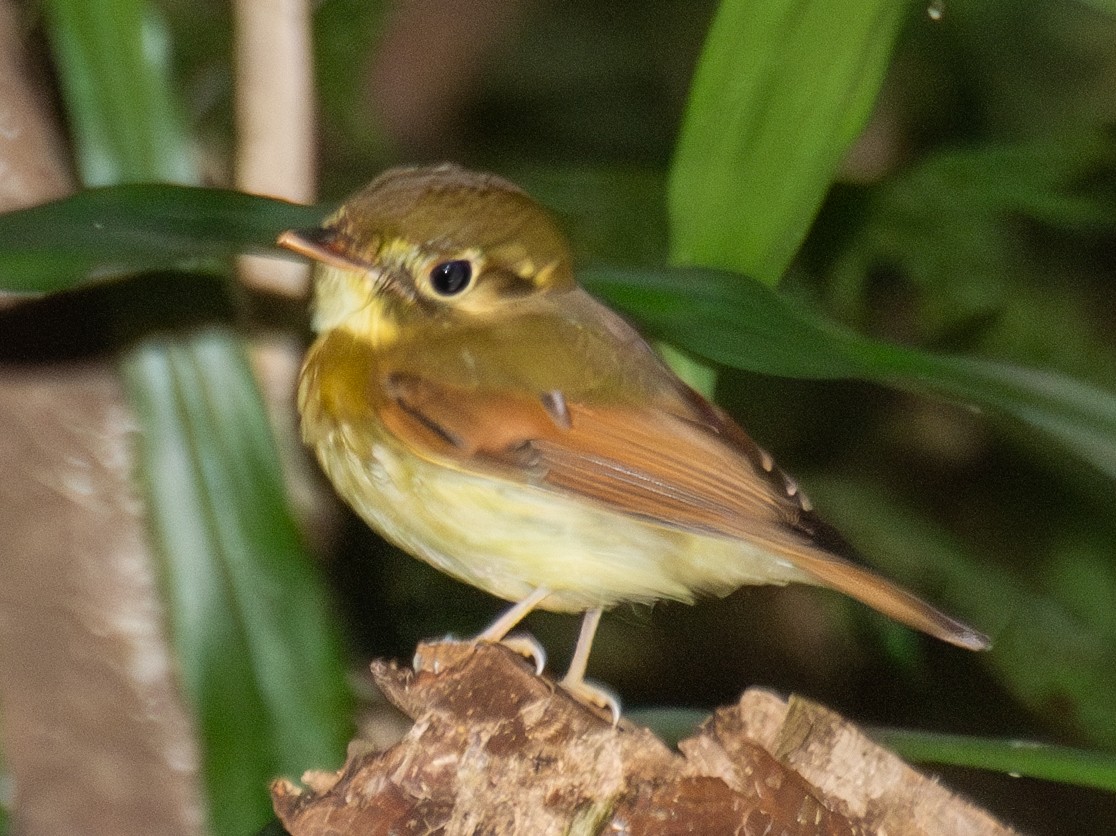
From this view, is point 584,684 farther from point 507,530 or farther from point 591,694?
point 507,530

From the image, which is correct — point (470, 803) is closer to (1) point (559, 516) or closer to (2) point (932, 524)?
(1) point (559, 516)

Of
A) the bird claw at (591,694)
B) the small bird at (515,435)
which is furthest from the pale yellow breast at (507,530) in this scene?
the bird claw at (591,694)

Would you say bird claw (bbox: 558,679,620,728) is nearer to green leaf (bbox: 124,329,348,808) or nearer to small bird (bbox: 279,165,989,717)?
Result: small bird (bbox: 279,165,989,717)

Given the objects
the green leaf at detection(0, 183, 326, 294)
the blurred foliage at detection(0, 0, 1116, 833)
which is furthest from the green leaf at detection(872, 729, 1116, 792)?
the green leaf at detection(0, 183, 326, 294)

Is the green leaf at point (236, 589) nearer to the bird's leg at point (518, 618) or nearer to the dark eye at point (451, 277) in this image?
the bird's leg at point (518, 618)

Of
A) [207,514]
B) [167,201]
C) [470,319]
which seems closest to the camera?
[167,201]

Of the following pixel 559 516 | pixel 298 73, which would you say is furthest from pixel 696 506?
pixel 298 73

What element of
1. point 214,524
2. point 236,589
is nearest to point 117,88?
point 214,524
